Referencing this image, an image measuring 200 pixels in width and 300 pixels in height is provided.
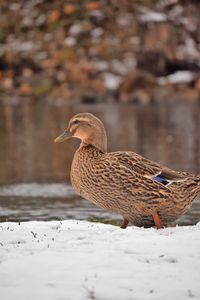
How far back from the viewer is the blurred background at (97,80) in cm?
1750

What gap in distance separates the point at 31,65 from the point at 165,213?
24.3 meters

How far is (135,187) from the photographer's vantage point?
25.8ft

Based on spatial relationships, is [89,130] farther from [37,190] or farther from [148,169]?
[37,190]

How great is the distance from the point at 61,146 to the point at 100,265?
1302 cm

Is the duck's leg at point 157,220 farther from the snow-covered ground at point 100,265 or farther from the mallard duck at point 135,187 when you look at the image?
the snow-covered ground at point 100,265

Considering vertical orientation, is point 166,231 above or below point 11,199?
above

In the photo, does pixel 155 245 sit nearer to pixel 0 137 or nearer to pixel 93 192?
pixel 93 192

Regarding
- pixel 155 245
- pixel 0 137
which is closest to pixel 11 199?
pixel 155 245

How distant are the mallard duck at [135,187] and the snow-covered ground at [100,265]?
0.72m

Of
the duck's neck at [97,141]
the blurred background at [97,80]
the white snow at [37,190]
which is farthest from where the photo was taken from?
the blurred background at [97,80]

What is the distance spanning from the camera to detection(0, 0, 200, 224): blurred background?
1750 centimetres

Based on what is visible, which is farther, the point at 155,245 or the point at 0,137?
the point at 0,137

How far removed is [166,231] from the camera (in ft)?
24.1

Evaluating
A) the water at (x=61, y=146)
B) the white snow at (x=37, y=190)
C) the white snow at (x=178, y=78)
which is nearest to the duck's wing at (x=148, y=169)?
the water at (x=61, y=146)
